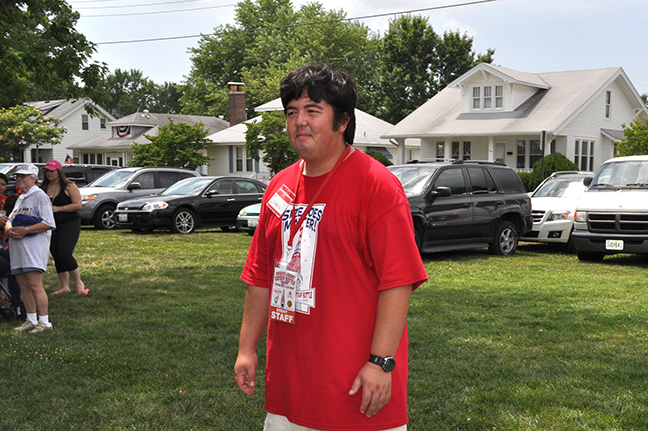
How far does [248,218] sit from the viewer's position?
1697cm

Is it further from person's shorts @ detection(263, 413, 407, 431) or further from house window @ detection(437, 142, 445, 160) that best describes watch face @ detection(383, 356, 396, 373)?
house window @ detection(437, 142, 445, 160)

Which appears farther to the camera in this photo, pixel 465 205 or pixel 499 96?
pixel 499 96

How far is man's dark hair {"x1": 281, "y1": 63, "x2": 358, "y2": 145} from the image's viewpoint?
8.38 feet

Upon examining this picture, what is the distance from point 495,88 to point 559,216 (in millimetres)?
20252

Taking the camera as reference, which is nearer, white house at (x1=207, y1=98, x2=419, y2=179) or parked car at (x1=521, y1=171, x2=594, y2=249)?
parked car at (x1=521, y1=171, x2=594, y2=249)

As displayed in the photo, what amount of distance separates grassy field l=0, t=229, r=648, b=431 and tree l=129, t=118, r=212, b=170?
88.5ft

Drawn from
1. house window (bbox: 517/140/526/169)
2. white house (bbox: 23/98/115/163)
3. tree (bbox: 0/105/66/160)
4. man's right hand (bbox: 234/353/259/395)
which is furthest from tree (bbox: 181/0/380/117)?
man's right hand (bbox: 234/353/259/395)

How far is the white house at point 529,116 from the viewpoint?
1261 inches

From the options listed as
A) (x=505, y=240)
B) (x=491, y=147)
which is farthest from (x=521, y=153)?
(x=505, y=240)

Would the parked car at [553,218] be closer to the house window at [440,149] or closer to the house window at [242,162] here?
the house window at [440,149]

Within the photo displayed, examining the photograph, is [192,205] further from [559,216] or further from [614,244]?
[614,244]

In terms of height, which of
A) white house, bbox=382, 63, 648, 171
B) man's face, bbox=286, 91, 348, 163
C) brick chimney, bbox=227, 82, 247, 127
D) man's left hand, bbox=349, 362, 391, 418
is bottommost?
man's left hand, bbox=349, 362, 391, 418

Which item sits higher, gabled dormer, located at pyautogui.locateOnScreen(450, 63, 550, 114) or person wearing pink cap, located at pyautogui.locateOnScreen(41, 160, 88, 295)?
gabled dormer, located at pyautogui.locateOnScreen(450, 63, 550, 114)

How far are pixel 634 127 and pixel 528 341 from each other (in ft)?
69.1
